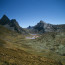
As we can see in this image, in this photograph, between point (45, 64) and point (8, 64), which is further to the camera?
point (45, 64)

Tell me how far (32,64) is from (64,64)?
10726 mm

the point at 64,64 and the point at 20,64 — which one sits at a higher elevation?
the point at 20,64

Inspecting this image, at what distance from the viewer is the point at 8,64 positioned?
14.7m

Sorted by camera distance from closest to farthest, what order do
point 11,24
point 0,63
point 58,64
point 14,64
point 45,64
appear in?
point 0,63 < point 14,64 < point 45,64 < point 58,64 < point 11,24

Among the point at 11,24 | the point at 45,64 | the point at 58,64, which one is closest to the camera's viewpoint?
the point at 45,64

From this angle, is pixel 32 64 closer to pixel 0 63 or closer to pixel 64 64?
pixel 0 63

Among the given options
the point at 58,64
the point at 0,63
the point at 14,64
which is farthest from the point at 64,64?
the point at 0,63

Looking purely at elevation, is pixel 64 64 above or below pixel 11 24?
below

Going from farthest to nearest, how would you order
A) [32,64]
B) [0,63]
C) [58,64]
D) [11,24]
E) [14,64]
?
1. [11,24]
2. [58,64]
3. [32,64]
4. [14,64]
5. [0,63]

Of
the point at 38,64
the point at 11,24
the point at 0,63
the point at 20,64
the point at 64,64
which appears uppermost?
the point at 11,24

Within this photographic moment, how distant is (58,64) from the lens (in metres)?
20.1

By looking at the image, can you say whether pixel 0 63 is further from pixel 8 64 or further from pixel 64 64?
pixel 64 64

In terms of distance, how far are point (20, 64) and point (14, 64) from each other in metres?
1.43

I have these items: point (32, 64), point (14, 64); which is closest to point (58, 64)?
point (32, 64)
